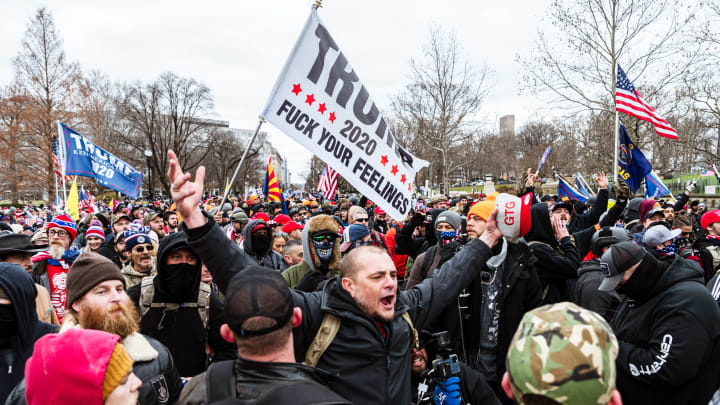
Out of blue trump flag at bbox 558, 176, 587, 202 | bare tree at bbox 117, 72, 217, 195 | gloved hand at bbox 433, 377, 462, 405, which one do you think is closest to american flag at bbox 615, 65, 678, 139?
blue trump flag at bbox 558, 176, 587, 202

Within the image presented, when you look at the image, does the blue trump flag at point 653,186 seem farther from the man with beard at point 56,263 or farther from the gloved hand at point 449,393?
the man with beard at point 56,263

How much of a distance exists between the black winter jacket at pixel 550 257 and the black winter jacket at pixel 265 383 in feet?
9.31

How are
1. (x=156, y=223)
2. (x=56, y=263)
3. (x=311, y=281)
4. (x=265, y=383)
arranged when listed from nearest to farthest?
(x=265, y=383) < (x=311, y=281) < (x=56, y=263) < (x=156, y=223)

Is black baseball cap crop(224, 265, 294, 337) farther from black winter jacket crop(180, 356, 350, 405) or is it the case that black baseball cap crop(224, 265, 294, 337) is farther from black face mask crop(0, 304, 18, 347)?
black face mask crop(0, 304, 18, 347)

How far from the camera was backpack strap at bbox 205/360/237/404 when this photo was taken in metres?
1.49

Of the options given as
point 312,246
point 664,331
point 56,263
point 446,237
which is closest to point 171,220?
point 56,263

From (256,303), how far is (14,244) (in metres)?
3.29

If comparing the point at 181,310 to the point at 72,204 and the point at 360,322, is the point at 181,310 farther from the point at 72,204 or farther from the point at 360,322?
the point at 72,204

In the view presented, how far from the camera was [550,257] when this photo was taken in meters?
3.74

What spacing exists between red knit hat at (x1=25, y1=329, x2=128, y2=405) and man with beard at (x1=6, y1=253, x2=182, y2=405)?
0.66 m

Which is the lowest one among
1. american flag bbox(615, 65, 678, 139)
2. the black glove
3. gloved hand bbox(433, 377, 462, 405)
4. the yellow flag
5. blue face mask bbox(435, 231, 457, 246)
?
gloved hand bbox(433, 377, 462, 405)

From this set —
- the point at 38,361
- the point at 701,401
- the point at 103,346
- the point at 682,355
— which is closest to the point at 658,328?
the point at 682,355

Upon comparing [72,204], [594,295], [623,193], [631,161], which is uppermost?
[631,161]

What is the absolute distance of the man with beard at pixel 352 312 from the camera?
7.00 feet
